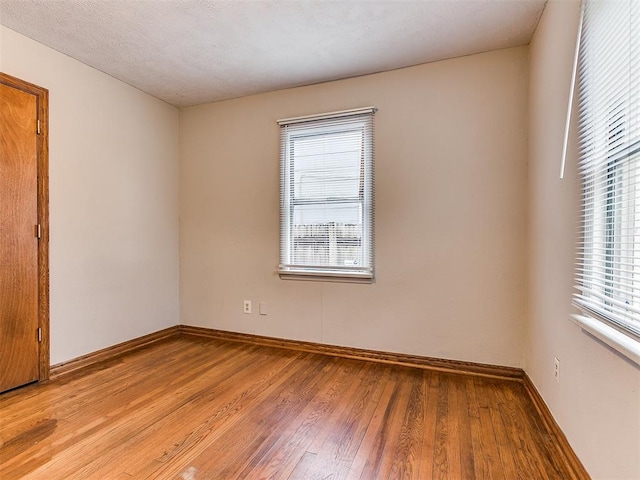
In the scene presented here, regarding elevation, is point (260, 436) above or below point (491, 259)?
below

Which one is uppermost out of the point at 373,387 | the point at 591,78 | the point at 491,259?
the point at 591,78

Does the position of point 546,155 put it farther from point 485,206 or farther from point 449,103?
point 449,103

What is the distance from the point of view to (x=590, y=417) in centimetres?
134

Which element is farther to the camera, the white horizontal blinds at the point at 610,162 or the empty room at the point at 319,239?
the empty room at the point at 319,239

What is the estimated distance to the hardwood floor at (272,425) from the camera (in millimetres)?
1504

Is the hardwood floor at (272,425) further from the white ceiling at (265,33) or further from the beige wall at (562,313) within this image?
the white ceiling at (265,33)

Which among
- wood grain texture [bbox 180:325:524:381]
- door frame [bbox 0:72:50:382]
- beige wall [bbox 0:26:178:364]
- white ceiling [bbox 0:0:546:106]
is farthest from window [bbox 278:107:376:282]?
door frame [bbox 0:72:50:382]

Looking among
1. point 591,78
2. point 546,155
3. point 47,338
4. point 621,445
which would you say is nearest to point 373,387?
Answer: point 621,445

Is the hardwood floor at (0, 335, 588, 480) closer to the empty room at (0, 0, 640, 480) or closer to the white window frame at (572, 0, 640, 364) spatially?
the empty room at (0, 0, 640, 480)

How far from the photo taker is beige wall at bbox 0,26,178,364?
252 cm

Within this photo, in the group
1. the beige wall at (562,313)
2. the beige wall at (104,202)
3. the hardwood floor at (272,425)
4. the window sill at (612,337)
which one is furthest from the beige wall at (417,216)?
the window sill at (612,337)

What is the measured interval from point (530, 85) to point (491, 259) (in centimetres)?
134

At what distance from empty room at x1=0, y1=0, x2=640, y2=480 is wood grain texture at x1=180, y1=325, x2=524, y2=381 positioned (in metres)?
0.02

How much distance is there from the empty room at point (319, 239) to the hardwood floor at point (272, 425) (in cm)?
2
